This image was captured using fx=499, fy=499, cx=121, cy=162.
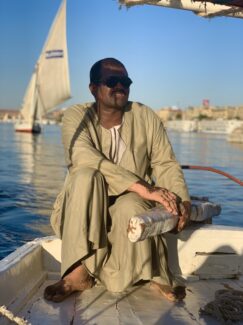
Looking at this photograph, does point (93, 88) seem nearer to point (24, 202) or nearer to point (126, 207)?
point (126, 207)

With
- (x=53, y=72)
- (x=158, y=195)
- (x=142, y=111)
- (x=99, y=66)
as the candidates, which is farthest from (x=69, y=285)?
(x=53, y=72)

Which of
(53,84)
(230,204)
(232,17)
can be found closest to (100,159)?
(232,17)

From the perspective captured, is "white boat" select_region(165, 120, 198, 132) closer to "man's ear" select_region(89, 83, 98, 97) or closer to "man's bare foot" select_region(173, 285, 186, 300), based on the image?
"man's ear" select_region(89, 83, 98, 97)

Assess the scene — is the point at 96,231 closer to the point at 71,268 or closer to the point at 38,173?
the point at 71,268

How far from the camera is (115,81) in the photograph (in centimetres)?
271

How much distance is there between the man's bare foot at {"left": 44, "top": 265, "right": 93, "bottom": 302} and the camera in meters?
→ 2.39

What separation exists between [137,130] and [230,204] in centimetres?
847

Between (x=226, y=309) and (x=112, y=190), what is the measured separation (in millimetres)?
800

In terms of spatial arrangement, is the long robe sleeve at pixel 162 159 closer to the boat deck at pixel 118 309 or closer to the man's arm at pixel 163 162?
the man's arm at pixel 163 162

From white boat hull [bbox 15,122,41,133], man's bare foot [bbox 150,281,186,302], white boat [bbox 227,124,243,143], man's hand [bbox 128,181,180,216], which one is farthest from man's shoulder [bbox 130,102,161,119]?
white boat [bbox 227,124,243,143]

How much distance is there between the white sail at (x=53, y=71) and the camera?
4753cm

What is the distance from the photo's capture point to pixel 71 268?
8.16ft

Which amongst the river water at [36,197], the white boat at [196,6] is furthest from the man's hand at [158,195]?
the river water at [36,197]

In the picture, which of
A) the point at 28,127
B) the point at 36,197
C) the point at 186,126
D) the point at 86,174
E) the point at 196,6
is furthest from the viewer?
the point at 186,126
